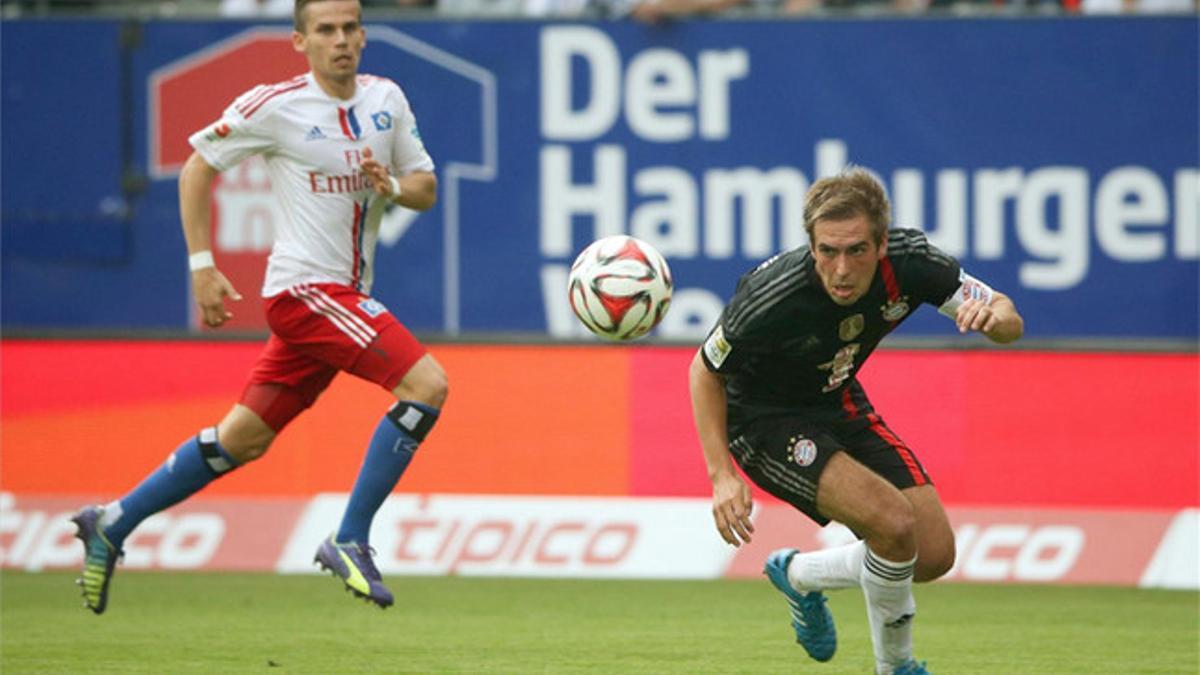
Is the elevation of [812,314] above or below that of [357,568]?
above

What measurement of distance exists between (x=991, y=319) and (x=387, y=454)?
107 inches

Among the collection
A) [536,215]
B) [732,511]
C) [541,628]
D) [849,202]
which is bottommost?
[541,628]

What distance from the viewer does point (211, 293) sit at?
26.5 ft

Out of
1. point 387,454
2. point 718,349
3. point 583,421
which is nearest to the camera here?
point 718,349

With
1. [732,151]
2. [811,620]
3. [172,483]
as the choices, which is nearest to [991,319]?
[811,620]

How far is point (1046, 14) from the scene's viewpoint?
12.6m

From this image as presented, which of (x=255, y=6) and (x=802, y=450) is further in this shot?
(x=255, y=6)

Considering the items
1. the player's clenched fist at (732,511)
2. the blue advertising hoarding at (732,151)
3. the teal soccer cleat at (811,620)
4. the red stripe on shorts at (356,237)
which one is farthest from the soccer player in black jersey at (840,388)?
the blue advertising hoarding at (732,151)

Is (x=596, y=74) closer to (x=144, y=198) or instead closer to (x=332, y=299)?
(x=144, y=198)

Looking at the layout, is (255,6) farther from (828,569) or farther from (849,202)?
(849,202)

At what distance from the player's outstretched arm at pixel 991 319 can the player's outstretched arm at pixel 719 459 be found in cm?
85

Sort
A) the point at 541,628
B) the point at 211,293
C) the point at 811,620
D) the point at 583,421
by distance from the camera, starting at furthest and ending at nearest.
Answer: the point at 583,421, the point at 541,628, the point at 211,293, the point at 811,620

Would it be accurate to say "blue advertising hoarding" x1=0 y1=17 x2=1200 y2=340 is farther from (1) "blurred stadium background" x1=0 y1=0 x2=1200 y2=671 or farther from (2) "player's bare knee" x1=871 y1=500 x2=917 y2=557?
(2) "player's bare knee" x1=871 y1=500 x2=917 y2=557

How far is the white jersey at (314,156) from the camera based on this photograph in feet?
27.5
